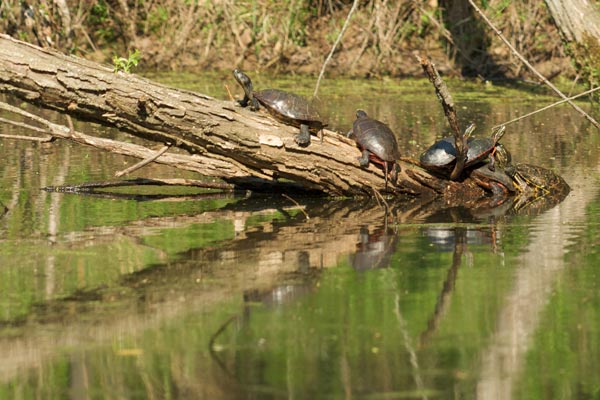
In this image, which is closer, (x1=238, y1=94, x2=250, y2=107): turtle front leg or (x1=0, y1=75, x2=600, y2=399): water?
(x1=0, y1=75, x2=600, y2=399): water

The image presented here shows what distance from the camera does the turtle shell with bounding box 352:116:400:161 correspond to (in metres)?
8.24

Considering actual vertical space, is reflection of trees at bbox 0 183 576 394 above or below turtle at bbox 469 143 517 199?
below

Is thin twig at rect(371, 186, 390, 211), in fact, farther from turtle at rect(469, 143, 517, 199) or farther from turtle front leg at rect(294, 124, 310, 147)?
turtle at rect(469, 143, 517, 199)

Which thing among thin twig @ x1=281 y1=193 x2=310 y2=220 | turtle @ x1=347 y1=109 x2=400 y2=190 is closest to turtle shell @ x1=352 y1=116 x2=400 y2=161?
turtle @ x1=347 y1=109 x2=400 y2=190

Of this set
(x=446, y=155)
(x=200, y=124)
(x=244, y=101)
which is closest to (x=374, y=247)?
(x=200, y=124)

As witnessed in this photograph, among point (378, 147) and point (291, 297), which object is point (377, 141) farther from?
point (291, 297)

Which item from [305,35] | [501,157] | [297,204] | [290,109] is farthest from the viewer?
[305,35]

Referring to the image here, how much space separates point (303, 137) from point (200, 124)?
0.75 meters

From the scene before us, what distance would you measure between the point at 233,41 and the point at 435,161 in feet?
31.2

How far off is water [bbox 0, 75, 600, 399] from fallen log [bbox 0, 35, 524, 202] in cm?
24

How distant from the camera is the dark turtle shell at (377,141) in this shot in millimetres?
8242

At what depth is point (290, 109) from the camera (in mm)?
8227

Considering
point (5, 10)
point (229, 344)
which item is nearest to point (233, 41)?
point (5, 10)

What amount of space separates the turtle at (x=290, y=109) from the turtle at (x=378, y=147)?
13.8 inches
